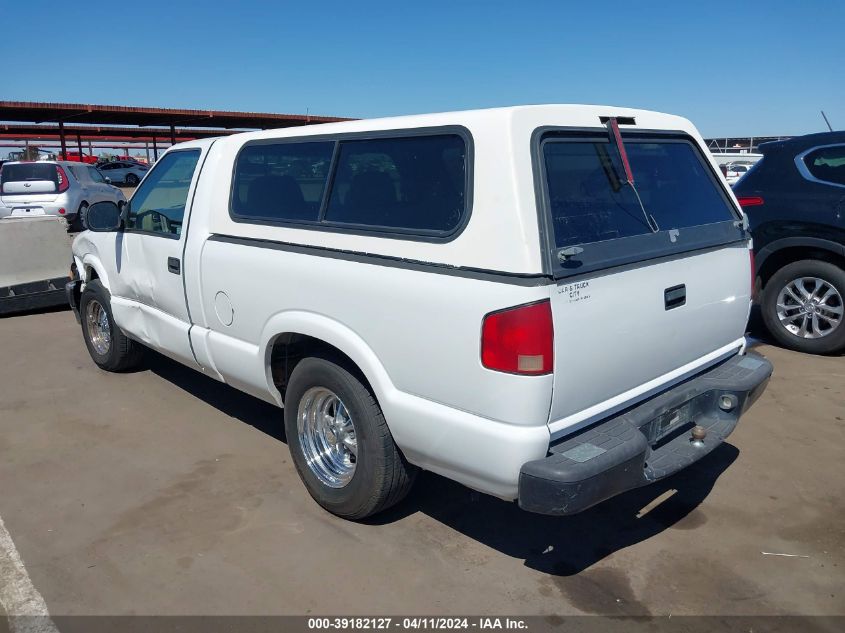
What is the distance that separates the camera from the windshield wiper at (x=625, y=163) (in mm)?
3041

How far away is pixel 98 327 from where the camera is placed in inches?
229

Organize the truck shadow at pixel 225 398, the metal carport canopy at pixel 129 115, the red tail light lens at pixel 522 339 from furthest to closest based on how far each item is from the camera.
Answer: the metal carport canopy at pixel 129 115 → the truck shadow at pixel 225 398 → the red tail light lens at pixel 522 339

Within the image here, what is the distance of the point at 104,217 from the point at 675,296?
3883 mm

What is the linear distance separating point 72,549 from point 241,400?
2014 millimetres

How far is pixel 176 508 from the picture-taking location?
11.8 feet

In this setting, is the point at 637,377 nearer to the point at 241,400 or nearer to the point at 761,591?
the point at 761,591

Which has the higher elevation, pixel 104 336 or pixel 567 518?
pixel 104 336

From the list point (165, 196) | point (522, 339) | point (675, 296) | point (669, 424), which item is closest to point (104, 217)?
point (165, 196)

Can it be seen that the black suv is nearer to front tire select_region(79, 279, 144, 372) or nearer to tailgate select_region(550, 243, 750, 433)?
tailgate select_region(550, 243, 750, 433)

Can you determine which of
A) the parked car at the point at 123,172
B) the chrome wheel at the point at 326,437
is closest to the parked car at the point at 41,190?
the chrome wheel at the point at 326,437

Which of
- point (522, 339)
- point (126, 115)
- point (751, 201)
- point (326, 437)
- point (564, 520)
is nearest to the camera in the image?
point (522, 339)

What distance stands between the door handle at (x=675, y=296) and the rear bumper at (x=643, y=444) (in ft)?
1.39

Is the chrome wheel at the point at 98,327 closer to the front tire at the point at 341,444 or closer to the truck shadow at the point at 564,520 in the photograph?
the front tire at the point at 341,444

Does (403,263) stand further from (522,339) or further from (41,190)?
(41,190)
